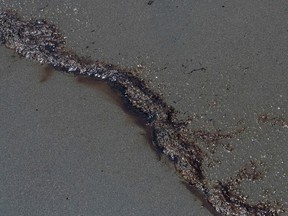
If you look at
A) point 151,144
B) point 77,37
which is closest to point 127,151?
point 151,144

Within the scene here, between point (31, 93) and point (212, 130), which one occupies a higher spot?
point (212, 130)

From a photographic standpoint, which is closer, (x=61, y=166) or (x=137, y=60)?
(x=61, y=166)

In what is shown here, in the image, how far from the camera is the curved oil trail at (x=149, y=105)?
7.09 ft

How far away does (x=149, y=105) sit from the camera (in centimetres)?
239

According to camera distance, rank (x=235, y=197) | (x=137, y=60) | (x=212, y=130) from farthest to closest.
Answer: (x=137, y=60), (x=212, y=130), (x=235, y=197)

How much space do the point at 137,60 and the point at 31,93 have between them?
0.55 meters

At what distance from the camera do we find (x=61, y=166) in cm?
233

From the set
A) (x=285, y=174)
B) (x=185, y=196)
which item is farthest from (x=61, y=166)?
(x=285, y=174)

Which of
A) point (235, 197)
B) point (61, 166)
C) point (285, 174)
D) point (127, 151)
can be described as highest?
point (285, 174)

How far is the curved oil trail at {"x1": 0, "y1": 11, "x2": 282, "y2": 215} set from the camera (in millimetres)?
2160

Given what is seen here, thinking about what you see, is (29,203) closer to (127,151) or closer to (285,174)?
(127,151)

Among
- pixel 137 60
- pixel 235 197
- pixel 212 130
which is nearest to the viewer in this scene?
pixel 235 197

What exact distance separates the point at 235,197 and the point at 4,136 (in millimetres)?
1126

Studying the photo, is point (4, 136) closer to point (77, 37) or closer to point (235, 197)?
point (77, 37)
